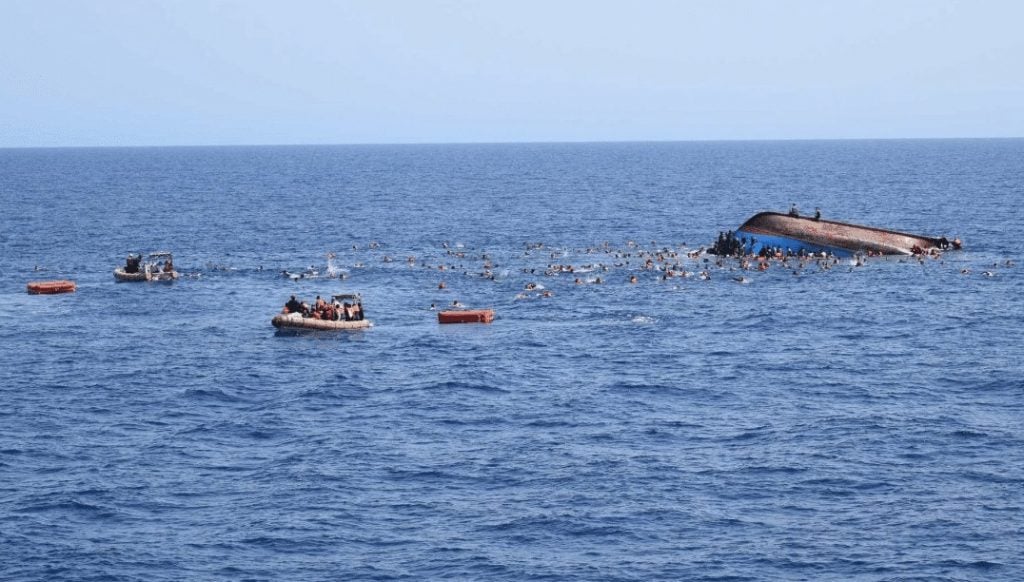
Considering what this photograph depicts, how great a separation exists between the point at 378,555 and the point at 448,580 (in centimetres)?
333

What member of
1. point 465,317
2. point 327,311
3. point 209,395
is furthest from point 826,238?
point 209,395

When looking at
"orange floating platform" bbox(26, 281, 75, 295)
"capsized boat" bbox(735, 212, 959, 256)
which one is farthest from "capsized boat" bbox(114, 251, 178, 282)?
"capsized boat" bbox(735, 212, 959, 256)

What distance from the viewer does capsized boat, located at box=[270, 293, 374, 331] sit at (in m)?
81.5

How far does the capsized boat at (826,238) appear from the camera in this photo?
117 metres

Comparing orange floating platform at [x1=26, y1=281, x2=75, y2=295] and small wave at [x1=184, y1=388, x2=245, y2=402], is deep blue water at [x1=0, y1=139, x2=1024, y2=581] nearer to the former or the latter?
small wave at [x1=184, y1=388, x2=245, y2=402]

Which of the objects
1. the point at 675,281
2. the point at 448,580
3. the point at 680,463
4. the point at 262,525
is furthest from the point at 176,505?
the point at 675,281

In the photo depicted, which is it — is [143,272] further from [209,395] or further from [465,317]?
[209,395]

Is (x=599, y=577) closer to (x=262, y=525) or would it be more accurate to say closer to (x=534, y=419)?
(x=262, y=525)

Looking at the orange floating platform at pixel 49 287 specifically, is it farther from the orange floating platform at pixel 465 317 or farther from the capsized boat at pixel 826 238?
the capsized boat at pixel 826 238

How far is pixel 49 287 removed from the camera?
99812 millimetres

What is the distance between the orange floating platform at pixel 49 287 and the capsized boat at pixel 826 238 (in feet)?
200

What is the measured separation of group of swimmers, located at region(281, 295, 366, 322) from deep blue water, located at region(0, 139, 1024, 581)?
1.61m

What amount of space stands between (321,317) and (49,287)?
97.6 feet

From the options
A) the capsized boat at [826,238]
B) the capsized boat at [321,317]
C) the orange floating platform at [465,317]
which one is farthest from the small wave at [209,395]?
the capsized boat at [826,238]
